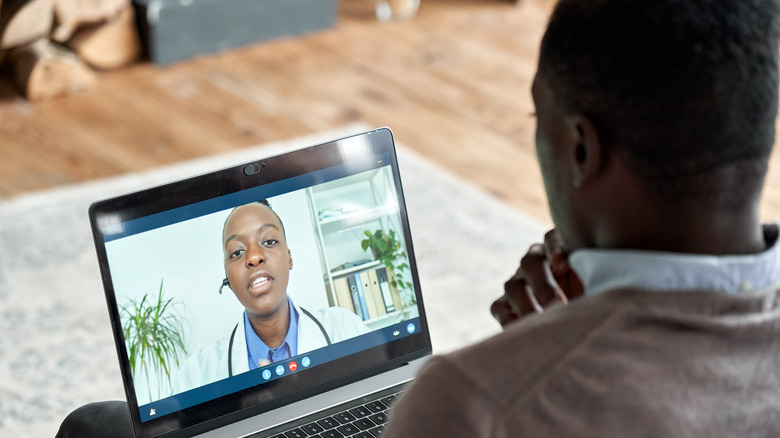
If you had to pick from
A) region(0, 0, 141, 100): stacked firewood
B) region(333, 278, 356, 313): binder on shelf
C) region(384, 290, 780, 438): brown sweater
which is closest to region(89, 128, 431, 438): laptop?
region(333, 278, 356, 313): binder on shelf

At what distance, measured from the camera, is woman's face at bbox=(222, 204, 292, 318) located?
103 cm

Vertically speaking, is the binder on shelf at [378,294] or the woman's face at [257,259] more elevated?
the woman's face at [257,259]

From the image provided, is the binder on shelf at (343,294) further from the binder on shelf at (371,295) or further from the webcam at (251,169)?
the webcam at (251,169)

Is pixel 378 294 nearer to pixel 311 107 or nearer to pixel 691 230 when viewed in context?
pixel 691 230

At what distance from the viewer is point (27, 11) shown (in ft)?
9.88

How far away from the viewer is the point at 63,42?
324 cm

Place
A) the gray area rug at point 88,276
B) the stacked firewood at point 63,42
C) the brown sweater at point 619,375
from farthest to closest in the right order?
the stacked firewood at point 63,42
the gray area rug at point 88,276
the brown sweater at point 619,375

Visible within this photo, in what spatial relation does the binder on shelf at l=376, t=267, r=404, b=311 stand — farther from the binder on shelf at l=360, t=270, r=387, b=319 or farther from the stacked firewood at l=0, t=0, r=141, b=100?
the stacked firewood at l=0, t=0, r=141, b=100

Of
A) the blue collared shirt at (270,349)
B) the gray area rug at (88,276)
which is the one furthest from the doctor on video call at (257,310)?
the gray area rug at (88,276)

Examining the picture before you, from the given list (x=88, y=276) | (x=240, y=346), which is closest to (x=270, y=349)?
(x=240, y=346)

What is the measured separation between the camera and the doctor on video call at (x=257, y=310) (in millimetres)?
1024

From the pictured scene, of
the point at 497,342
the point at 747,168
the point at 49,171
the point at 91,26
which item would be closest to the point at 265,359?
the point at 497,342

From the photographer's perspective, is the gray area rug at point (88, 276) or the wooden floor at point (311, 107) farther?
the wooden floor at point (311, 107)

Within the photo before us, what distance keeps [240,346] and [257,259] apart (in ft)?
0.31
